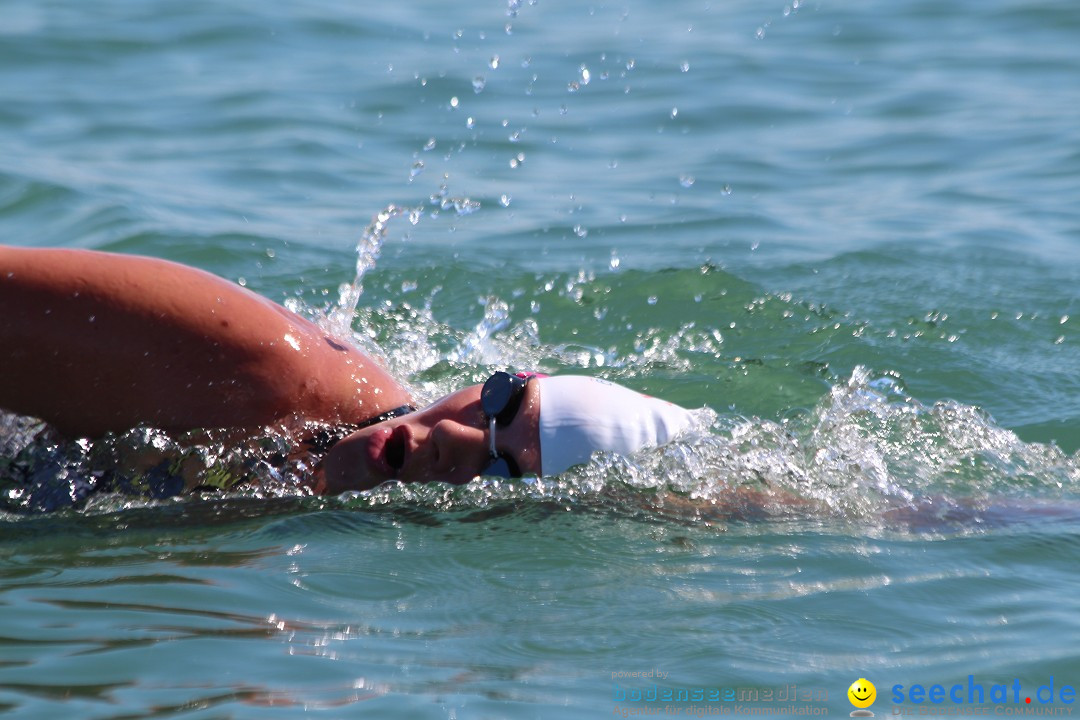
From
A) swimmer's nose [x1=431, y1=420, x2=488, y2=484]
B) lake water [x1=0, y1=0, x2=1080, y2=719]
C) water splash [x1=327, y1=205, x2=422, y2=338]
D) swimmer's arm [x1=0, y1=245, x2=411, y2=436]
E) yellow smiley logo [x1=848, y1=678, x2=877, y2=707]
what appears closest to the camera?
yellow smiley logo [x1=848, y1=678, x2=877, y2=707]

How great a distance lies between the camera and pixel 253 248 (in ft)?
24.7

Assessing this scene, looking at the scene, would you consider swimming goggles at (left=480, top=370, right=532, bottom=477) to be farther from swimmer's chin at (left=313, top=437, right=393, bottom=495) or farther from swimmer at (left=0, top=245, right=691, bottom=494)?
swimmer's chin at (left=313, top=437, right=393, bottom=495)

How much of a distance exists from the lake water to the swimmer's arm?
0.28 metres

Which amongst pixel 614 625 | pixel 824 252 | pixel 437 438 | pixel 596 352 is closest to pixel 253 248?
pixel 596 352

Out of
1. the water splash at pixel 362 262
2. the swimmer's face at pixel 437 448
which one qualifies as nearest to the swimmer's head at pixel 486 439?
the swimmer's face at pixel 437 448

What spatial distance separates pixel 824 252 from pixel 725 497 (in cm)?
350

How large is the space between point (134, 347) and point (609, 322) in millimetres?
3069

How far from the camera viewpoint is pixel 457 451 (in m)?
4.15

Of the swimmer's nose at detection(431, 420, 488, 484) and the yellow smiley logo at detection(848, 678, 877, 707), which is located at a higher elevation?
the swimmer's nose at detection(431, 420, 488, 484)

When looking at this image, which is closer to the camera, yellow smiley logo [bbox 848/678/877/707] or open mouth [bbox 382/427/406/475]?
yellow smiley logo [bbox 848/678/877/707]

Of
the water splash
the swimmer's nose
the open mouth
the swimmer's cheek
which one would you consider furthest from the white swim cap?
the water splash

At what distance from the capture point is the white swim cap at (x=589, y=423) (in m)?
4.18

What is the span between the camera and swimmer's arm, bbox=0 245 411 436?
3924 mm

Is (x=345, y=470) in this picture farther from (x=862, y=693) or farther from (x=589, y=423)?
(x=862, y=693)
